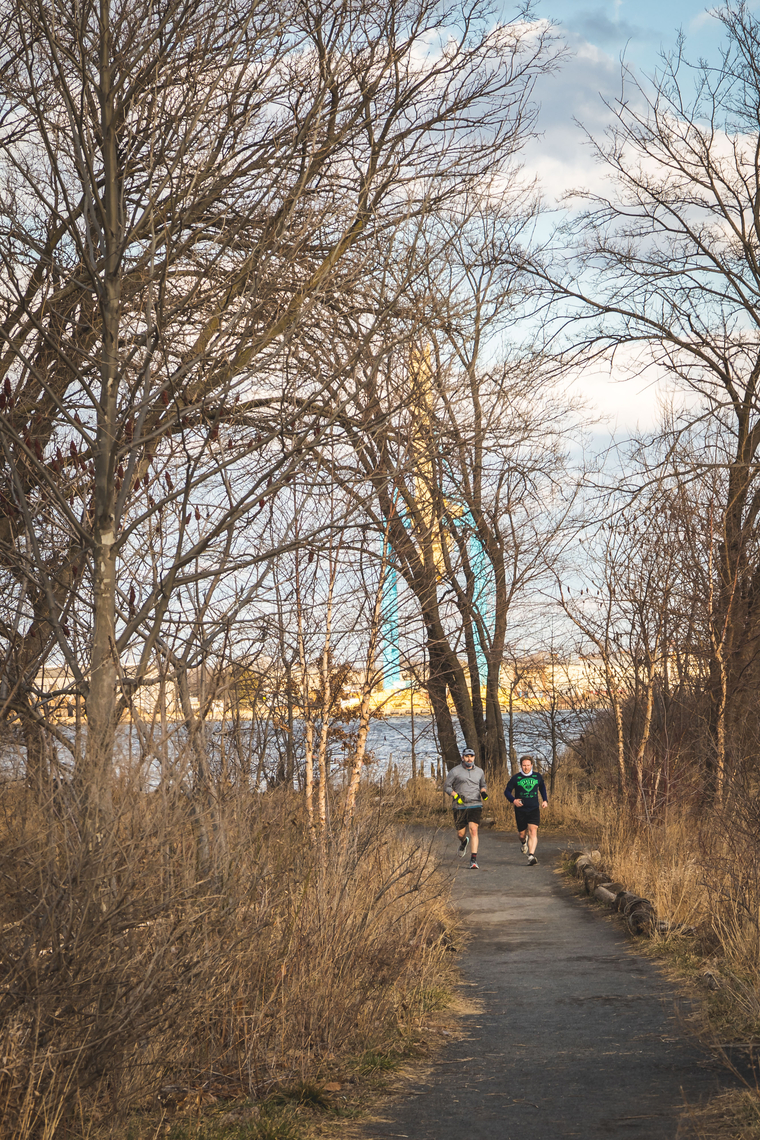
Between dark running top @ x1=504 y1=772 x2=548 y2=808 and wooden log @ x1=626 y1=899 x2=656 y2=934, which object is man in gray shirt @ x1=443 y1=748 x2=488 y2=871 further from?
wooden log @ x1=626 y1=899 x2=656 y2=934

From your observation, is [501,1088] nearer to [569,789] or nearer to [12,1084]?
[12,1084]

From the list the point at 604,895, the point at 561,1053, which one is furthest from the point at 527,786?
the point at 561,1053

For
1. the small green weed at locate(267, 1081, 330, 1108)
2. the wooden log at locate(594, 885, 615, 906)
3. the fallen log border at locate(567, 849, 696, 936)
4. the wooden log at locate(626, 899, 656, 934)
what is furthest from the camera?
the wooden log at locate(594, 885, 615, 906)

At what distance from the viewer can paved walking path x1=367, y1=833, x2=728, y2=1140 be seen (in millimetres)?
5605

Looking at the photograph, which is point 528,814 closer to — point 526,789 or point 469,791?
point 526,789

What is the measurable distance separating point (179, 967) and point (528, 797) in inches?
473

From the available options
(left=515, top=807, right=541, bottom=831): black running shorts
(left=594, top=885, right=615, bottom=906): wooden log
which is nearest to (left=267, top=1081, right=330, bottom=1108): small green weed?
(left=594, top=885, right=615, bottom=906): wooden log

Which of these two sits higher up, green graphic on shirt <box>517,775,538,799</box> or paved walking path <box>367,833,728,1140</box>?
green graphic on shirt <box>517,775,538,799</box>

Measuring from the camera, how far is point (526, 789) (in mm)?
16578

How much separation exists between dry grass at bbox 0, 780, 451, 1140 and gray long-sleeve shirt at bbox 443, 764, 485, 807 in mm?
7725

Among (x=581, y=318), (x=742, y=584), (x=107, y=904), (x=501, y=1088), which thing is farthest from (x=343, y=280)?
(x=581, y=318)

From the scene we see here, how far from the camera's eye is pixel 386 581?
8859 millimetres

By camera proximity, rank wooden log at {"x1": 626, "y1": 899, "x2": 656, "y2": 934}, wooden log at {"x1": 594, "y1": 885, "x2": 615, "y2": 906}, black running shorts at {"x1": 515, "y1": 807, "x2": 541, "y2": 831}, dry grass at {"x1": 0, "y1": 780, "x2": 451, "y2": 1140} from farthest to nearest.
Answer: black running shorts at {"x1": 515, "y1": 807, "x2": 541, "y2": 831}
wooden log at {"x1": 594, "y1": 885, "x2": 615, "y2": 906}
wooden log at {"x1": 626, "y1": 899, "x2": 656, "y2": 934}
dry grass at {"x1": 0, "y1": 780, "x2": 451, "y2": 1140}

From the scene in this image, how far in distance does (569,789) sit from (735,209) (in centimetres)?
1340
